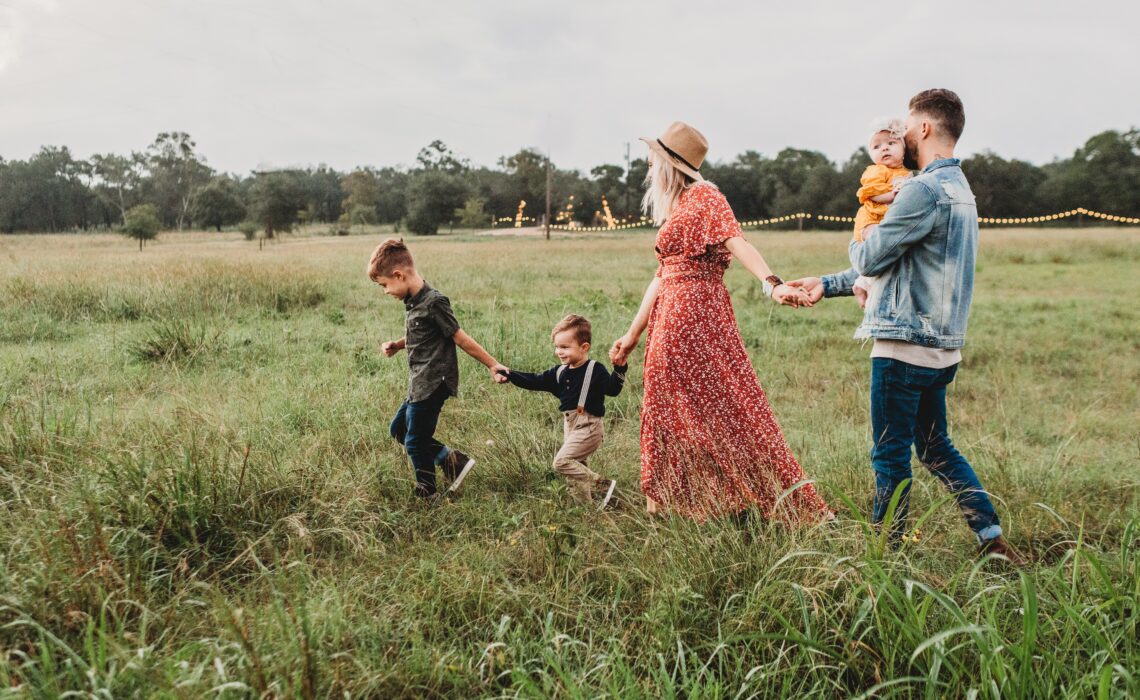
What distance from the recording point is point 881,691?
7.23ft

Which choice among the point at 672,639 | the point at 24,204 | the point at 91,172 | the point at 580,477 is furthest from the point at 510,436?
the point at 91,172

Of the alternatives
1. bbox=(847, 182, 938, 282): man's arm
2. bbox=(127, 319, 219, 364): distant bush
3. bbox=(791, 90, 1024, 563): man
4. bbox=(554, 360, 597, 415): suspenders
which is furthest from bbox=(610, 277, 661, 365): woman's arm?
bbox=(127, 319, 219, 364): distant bush

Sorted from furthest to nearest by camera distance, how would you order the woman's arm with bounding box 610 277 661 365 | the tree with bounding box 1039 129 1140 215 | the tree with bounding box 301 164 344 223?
the tree with bounding box 1039 129 1140 215, the tree with bounding box 301 164 344 223, the woman's arm with bounding box 610 277 661 365

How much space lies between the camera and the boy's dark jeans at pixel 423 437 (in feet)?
13.0

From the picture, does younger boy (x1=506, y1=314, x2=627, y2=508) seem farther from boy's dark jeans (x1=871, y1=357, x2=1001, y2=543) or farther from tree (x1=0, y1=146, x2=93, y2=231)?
tree (x1=0, y1=146, x2=93, y2=231)

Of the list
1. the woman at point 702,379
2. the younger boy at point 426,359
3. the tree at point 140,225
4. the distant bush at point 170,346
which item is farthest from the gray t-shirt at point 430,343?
the tree at point 140,225

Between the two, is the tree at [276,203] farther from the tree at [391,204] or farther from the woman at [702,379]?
the woman at [702,379]

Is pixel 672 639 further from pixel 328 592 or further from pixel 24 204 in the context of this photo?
pixel 24 204

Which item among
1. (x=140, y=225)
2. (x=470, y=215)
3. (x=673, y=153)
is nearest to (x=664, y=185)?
(x=673, y=153)

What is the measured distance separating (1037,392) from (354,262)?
18064 millimetres

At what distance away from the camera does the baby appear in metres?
3.17

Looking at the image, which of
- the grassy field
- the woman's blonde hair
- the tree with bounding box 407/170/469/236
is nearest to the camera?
the grassy field

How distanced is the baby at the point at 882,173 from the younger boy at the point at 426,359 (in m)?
2.06

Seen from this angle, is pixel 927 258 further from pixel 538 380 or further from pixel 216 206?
pixel 216 206
